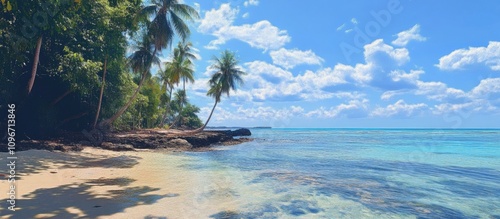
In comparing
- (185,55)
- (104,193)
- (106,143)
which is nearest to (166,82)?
(185,55)

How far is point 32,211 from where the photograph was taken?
4477 mm

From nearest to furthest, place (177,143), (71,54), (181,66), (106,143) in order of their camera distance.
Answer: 1. (71,54)
2. (106,143)
3. (177,143)
4. (181,66)

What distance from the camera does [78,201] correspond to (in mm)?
5184

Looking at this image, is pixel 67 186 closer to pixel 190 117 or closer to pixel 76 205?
pixel 76 205

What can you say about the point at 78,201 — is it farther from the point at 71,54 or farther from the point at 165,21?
the point at 165,21

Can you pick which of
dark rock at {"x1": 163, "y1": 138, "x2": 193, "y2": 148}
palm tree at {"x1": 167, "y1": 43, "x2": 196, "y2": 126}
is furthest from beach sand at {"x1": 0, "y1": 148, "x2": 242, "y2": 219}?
palm tree at {"x1": 167, "y1": 43, "x2": 196, "y2": 126}

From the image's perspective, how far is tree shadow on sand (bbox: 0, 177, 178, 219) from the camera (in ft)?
14.6

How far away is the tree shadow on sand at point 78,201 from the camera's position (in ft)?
14.6

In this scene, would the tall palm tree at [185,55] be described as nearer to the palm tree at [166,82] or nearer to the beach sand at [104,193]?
the palm tree at [166,82]

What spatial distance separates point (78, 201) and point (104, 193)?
734mm

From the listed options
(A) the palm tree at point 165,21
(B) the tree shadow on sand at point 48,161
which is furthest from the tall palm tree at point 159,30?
(B) the tree shadow on sand at point 48,161

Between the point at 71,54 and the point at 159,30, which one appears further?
the point at 159,30

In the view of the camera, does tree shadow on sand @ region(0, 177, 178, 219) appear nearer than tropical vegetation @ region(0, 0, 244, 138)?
Yes

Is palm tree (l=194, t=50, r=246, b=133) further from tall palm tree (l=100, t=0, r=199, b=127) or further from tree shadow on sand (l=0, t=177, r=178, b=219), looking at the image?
tree shadow on sand (l=0, t=177, r=178, b=219)
